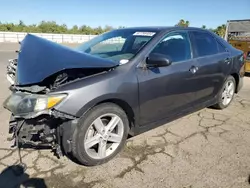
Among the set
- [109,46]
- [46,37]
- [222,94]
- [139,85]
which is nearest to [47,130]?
[139,85]

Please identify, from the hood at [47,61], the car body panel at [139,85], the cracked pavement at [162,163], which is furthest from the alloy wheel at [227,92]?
the hood at [47,61]

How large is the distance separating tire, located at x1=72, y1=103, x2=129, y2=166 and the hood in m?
0.52

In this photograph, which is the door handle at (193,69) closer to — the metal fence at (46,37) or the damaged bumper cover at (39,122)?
the damaged bumper cover at (39,122)

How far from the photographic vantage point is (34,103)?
8.51 feet

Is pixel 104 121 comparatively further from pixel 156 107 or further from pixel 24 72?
pixel 24 72

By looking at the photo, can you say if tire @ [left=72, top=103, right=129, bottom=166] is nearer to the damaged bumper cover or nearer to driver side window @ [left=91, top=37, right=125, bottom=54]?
the damaged bumper cover

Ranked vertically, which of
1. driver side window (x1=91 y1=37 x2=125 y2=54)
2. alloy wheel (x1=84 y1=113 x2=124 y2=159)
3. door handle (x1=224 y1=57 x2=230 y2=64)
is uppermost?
driver side window (x1=91 y1=37 x2=125 y2=54)

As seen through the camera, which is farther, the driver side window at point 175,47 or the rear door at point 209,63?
the rear door at point 209,63

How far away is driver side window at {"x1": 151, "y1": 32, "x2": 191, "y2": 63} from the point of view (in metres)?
3.52

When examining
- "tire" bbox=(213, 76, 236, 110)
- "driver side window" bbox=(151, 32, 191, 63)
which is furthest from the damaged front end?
"tire" bbox=(213, 76, 236, 110)

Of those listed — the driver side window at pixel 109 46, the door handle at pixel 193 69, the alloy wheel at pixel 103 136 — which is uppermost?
the driver side window at pixel 109 46

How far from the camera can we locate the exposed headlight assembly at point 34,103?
255 centimetres

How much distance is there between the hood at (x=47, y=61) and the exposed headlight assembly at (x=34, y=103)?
0.21m

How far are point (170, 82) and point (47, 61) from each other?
1.65 m
